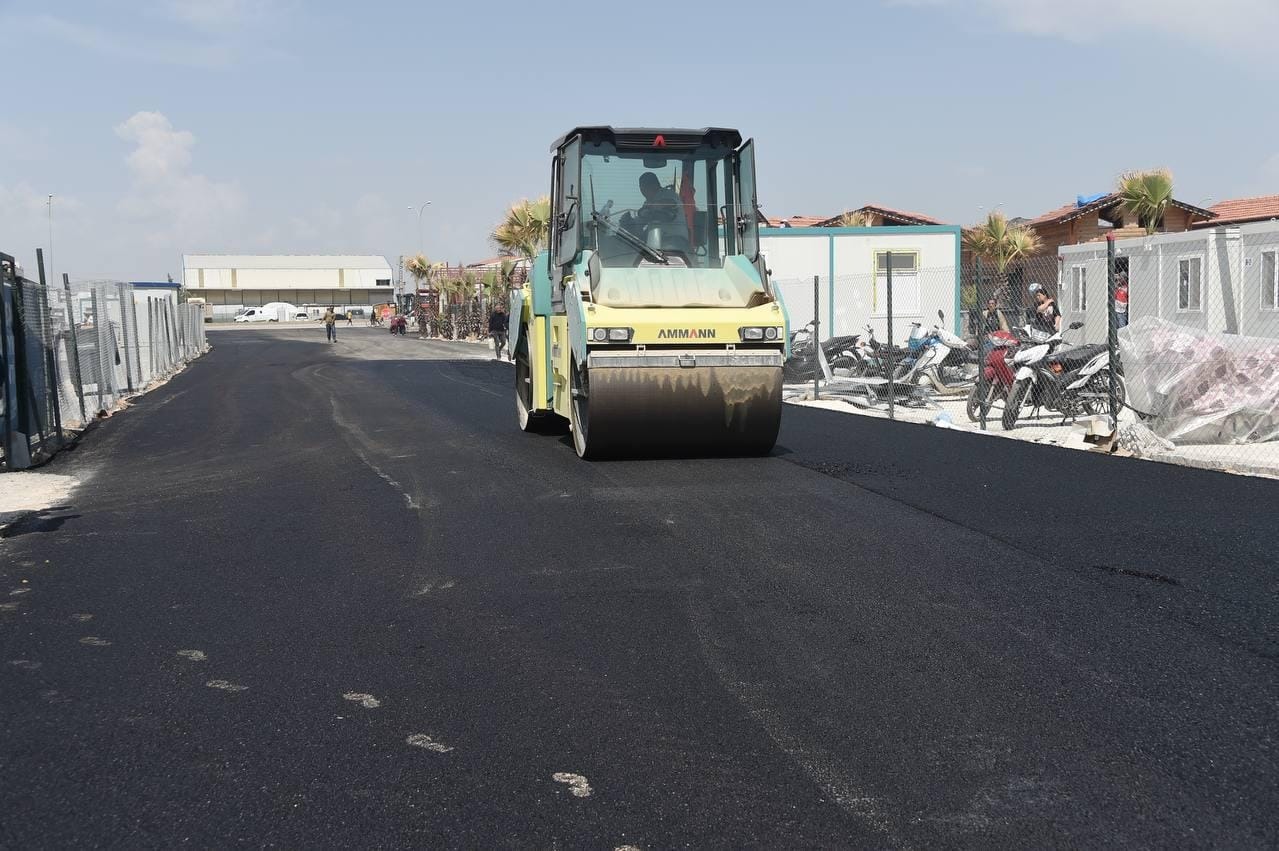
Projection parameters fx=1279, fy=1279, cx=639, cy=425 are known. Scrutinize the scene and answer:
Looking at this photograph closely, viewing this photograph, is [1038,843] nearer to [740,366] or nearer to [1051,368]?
[740,366]

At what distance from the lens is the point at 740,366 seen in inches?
434

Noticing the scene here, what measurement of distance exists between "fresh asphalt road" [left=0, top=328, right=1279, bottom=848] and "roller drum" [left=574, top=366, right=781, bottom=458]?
2.46ft

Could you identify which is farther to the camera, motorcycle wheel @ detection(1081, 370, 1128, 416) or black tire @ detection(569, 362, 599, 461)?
motorcycle wheel @ detection(1081, 370, 1128, 416)

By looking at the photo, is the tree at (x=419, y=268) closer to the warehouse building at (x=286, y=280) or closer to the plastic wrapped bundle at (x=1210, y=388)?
the warehouse building at (x=286, y=280)

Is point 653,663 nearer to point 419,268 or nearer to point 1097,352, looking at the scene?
point 1097,352

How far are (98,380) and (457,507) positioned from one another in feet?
39.4

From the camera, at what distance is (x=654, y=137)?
12008 mm

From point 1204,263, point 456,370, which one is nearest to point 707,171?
point 1204,263

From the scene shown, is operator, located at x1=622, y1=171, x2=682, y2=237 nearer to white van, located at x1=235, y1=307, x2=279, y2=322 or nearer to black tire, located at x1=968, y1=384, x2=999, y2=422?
black tire, located at x1=968, y1=384, x2=999, y2=422

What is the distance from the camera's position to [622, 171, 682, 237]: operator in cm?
1194

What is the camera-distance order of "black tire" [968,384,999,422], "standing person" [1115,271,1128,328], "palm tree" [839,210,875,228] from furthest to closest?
"palm tree" [839,210,875,228] < "standing person" [1115,271,1128,328] < "black tire" [968,384,999,422]

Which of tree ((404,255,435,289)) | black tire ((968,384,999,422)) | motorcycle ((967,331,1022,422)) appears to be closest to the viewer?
black tire ((968,384,999,422))

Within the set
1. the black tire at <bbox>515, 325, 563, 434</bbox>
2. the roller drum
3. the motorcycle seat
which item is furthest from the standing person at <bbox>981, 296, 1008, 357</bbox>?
the black tire at <bbox>515, 325, 563, 434</bbox>

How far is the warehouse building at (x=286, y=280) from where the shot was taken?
128125 millimetres
